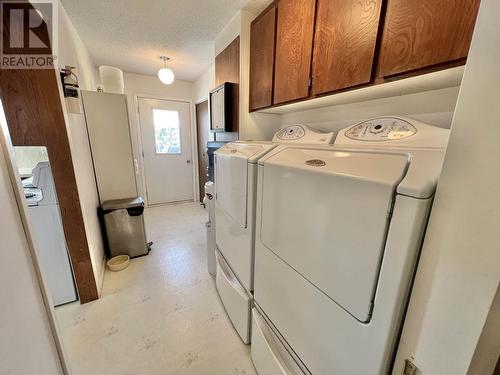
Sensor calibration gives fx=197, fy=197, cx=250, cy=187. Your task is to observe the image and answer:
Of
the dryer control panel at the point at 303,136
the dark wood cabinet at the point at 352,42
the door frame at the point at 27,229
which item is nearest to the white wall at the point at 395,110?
the dryer control panel at the point at 303,136

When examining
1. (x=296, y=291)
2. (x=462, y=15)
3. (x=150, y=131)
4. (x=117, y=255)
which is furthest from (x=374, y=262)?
(x=150, y=131)

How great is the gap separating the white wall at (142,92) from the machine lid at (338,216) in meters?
3.25

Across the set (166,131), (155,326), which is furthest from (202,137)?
(155,326)

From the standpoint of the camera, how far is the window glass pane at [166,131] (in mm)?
3807

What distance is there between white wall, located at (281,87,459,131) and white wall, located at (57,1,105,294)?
192 centimetres

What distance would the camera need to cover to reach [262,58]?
1618 millimetres

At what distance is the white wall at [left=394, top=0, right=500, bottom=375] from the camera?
0.39 m

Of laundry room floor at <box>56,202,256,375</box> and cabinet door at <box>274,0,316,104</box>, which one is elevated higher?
cabinet door at <box>274,0,316,104</box>

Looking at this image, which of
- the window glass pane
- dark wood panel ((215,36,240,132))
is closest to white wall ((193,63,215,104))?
the window glass pane

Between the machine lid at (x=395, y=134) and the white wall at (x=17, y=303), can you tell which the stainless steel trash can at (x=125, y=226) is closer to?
the white wall at (x=17, y=303)

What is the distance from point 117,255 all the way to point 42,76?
6.01ft

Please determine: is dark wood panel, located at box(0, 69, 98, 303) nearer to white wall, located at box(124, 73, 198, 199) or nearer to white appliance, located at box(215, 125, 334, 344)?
white appliance, located at box(215, 125, 334, 344)

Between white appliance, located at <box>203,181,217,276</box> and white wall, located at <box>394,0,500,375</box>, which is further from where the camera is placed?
white appliance, located at <box>203,181,217,276</box>

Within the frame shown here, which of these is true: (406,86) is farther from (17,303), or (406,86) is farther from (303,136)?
(17,303)
